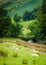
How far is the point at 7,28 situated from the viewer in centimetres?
11256

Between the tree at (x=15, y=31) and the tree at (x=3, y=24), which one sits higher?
the tree at (x=3, y=24)

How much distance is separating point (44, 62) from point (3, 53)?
4.39 metres

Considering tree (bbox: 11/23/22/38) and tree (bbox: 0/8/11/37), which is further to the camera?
tree (bbox: 11/23/22/38)

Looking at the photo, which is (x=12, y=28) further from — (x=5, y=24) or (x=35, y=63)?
(x=35, y=63)

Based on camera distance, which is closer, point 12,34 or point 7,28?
point 7,28

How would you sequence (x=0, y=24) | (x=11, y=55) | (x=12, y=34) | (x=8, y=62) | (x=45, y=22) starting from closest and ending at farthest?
(x=8, y=62), (x=11, y=55), (x=45, y=22), (x=0, y=24), (x=12, y=34)

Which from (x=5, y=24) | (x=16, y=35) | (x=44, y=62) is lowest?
(x=16, y=35)

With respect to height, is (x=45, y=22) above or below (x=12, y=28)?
above

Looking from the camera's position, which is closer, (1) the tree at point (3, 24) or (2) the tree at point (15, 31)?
(1) the tree at point (3, 24)

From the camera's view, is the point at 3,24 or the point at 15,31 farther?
the point at 15,31

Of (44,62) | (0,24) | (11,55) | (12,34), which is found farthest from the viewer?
(12,34)

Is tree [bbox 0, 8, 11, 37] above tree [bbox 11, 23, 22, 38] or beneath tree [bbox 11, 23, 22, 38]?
above

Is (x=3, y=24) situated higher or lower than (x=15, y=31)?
higher

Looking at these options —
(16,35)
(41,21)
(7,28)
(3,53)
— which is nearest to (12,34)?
(16,35)
